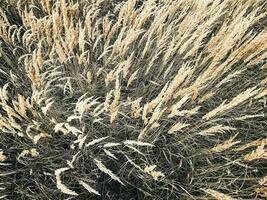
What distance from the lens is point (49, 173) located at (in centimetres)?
160

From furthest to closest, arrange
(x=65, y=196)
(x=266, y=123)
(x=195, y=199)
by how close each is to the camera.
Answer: (x=266, y=123)
(x=65, y=196)
(x=195, y=199)

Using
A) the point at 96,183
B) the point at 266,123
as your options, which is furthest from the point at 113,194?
the point at 266,123

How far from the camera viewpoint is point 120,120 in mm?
1714

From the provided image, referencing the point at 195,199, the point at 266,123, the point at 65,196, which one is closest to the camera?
the point at 195,199

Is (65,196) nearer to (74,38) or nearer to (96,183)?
(96,183)

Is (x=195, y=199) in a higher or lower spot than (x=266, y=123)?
lower

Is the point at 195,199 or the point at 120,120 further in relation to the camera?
the point at 120,120

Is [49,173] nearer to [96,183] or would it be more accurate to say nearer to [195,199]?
[96,183]

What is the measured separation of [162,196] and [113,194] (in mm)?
216

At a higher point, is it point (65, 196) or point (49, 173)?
point (49, 173)

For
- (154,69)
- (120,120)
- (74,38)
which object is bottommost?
(120,120)

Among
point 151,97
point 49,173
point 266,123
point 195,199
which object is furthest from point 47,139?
point 266,123

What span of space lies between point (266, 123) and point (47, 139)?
102cm

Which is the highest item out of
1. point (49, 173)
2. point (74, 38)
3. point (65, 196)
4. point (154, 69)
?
point (74, 38)
